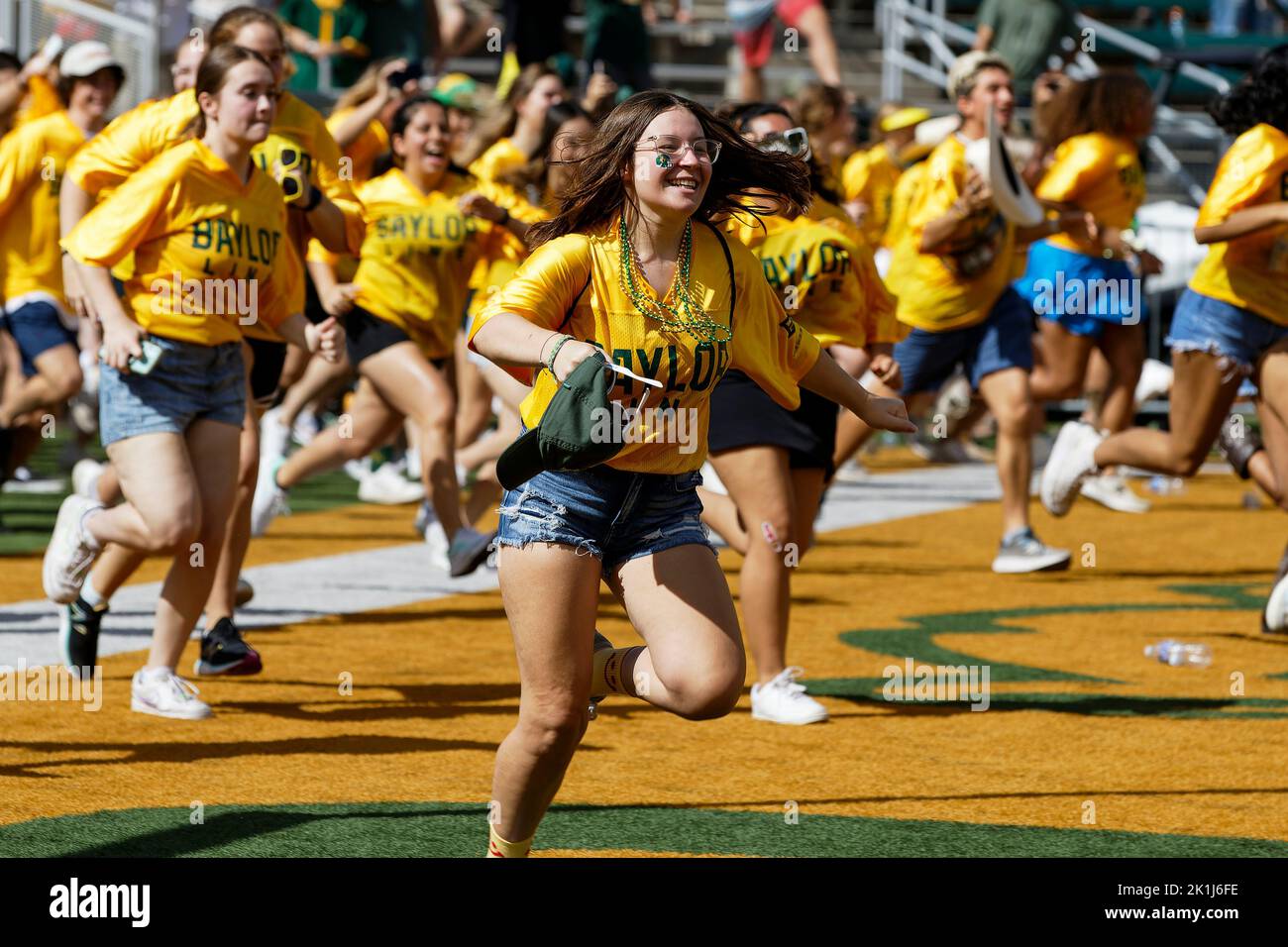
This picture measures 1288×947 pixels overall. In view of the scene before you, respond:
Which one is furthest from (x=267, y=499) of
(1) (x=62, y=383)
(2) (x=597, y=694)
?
(2) (x=597, y=694)

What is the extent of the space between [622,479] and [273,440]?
22.0 feet

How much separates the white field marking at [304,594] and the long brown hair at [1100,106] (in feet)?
9.18

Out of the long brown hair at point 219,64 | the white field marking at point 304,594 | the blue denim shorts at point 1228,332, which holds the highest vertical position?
the long brown hair at point 219,64

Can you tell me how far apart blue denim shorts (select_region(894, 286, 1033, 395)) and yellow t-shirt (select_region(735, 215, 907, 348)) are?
2945 mm

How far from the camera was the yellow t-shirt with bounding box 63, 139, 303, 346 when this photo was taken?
6.22 metres

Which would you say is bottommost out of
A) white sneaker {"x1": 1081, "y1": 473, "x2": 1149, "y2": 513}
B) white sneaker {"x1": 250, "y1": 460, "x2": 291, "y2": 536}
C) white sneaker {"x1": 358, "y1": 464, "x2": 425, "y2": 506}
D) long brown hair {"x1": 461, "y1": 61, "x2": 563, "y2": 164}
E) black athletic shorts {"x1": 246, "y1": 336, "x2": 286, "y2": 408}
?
white sneaker {"x1": 358, "y1": 464, "x2": 425, "y2": 506}

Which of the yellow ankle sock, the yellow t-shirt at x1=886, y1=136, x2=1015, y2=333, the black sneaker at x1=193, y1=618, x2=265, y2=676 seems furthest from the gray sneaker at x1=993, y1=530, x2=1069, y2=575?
the yellow ankle sock

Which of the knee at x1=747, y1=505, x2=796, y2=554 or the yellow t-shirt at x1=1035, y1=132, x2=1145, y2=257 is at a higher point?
the yellow t-shirt at x1=1035, y1=132, x2=1145, y2=257

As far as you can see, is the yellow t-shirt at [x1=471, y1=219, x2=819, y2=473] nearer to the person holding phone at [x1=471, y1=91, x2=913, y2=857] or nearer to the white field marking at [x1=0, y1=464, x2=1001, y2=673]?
the person holding phone at [x1=471, y1=91, x2=913, y2=857]

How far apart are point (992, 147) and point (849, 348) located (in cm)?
198

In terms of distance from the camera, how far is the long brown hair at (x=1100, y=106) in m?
10.8

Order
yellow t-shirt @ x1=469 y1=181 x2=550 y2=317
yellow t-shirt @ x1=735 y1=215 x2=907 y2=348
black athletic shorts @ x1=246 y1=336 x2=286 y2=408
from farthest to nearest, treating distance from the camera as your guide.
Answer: yellow t-shirt @ x1=469 y1=181 x2=550 y2=317 < black athletic shorts @ x1=246 y1=336 x2=286 y2=408 < yellow t-shirt @ x1=735 y1=215 x2=907 y2=348

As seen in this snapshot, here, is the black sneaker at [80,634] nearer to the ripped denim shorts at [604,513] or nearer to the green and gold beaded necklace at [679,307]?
the ripped denim shorts at [604,513]

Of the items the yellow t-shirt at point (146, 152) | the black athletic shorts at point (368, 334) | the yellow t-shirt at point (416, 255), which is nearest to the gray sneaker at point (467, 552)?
the black athletic shorts at point (368, 334)
